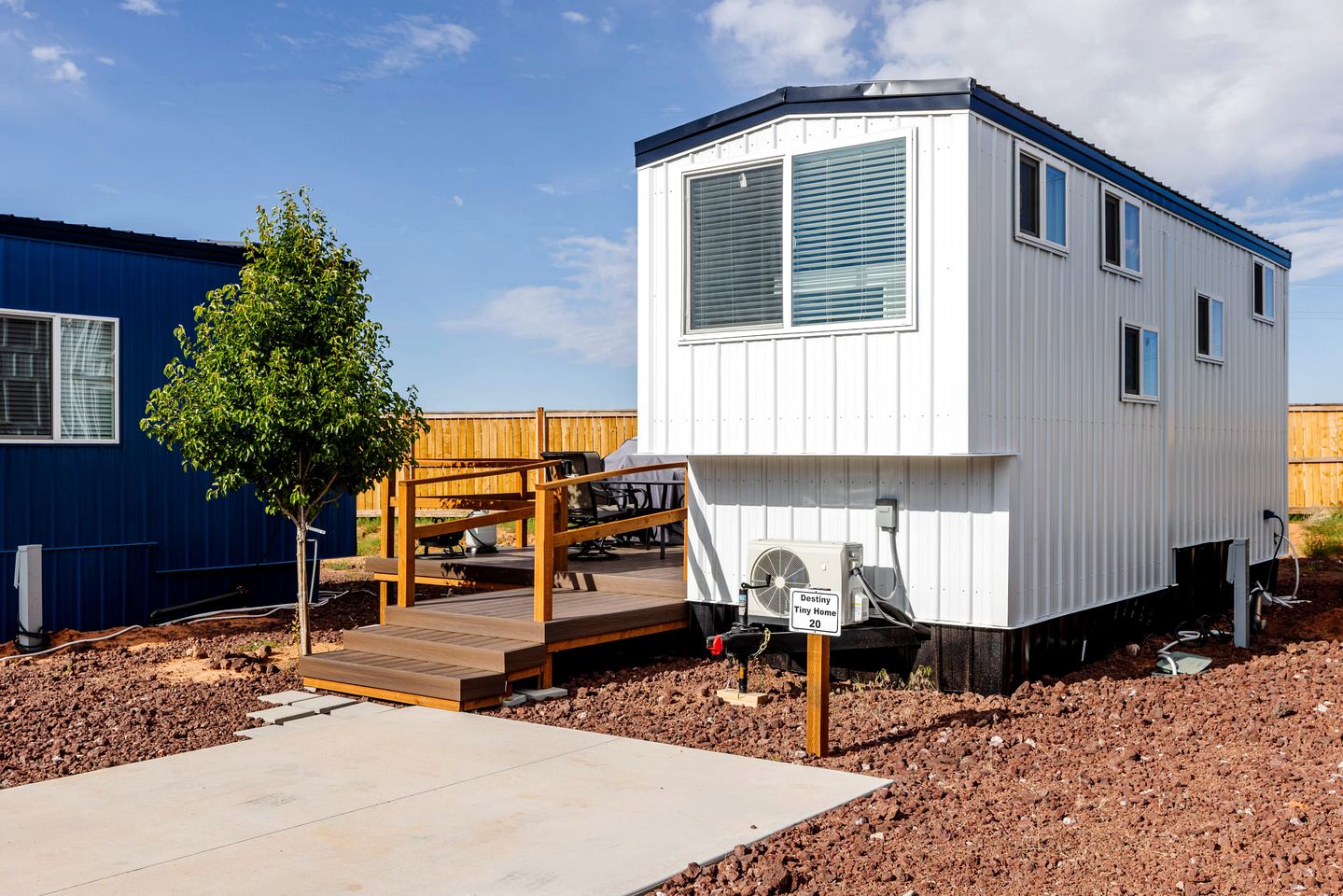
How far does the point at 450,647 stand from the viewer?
23.3ft

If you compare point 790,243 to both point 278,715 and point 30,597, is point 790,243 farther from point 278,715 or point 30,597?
point 30,597

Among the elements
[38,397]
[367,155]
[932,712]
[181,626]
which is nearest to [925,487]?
[932,712]

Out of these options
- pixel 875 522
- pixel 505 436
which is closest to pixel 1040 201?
pixel 875 522

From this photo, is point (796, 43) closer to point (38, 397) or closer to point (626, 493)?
point (626, 493)

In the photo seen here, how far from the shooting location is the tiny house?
681 cm

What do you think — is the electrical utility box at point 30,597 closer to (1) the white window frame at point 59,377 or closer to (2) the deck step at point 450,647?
(1) the white window frame at point 59,377

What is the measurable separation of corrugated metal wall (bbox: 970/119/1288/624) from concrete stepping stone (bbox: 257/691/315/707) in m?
4.65

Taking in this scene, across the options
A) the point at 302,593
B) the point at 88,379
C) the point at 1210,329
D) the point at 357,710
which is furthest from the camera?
the point at 1210,329

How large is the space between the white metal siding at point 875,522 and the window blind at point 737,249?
3.56 feet

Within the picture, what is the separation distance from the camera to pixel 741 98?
7539 mm

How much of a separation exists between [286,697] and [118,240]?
524 centimetres

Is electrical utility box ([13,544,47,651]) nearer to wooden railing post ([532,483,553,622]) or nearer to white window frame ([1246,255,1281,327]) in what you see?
wooden railing post ([532,483,553,622])

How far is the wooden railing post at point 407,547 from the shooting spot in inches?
316

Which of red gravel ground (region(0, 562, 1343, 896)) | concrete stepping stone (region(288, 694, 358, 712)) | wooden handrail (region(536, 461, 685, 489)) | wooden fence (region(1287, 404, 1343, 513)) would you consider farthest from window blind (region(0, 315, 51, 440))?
wooden fence (region(1287, 404, 1343, 513))
